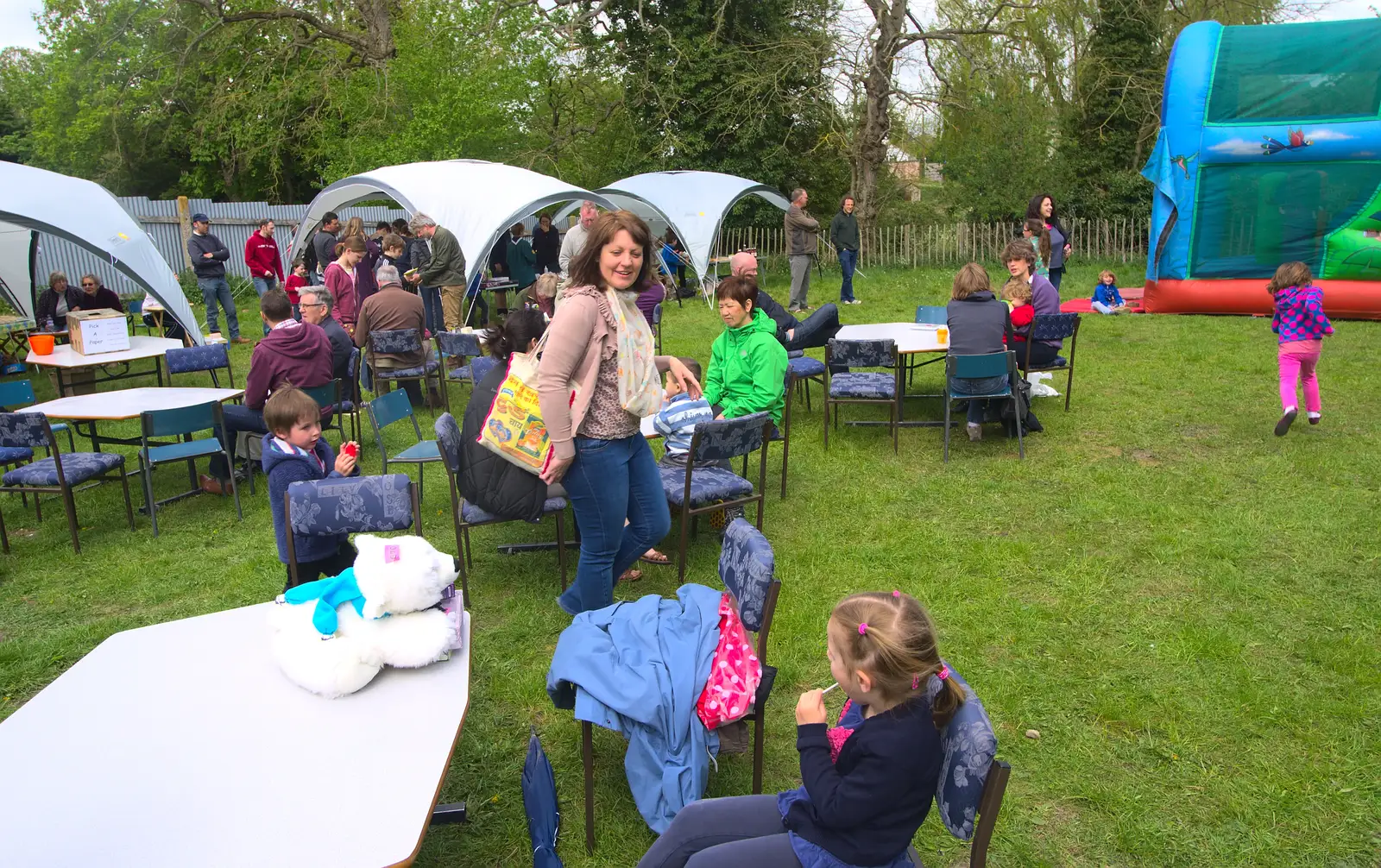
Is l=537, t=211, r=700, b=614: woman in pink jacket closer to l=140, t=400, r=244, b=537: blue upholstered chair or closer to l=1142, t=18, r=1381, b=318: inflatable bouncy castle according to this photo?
l=140, t=400, r=244, b=537: blue upholstered chair

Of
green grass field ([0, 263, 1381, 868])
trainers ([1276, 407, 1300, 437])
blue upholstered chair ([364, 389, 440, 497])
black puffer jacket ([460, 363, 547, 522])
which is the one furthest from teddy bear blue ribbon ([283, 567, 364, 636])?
trainers ([1276, 407, 1300, 437])

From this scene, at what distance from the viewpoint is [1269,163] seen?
11.8 m

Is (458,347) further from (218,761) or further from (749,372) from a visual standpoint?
(218,761)

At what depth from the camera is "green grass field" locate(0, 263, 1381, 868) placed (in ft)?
10.2

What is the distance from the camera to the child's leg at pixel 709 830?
229 centimetres

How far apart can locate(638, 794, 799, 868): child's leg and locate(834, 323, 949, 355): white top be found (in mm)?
5054

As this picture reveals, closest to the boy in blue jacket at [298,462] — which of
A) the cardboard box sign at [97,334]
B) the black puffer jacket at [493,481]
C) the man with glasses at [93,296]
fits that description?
the black puffer jacket at [493,481]

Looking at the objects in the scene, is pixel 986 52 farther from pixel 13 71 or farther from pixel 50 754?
pixel 13 71

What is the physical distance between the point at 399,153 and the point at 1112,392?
1649 centimetres

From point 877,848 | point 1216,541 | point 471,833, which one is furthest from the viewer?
point 1216,541

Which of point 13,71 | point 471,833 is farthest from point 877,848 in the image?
point 13,71

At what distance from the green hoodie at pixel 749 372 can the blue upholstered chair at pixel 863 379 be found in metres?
1.42

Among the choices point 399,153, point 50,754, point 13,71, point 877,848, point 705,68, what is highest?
point 13,71

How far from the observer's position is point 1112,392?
8594 millimetres
